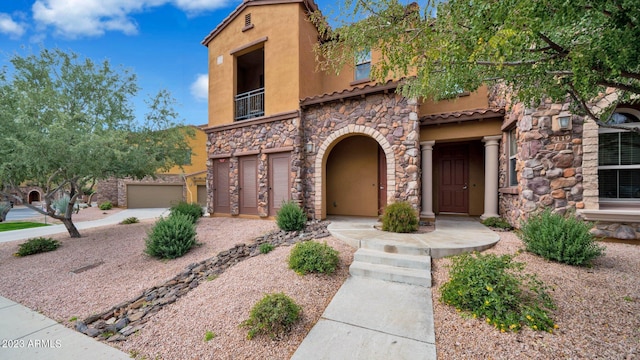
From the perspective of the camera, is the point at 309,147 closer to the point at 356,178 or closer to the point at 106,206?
the point at 356,178

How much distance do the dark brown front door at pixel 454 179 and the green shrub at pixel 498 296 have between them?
550 cm

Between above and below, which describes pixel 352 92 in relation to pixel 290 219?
above

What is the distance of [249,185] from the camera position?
27.6ft

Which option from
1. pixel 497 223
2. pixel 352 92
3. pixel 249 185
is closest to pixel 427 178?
pixel 497 223

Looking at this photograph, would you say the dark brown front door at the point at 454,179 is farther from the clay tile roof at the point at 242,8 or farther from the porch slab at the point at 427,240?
the clay tile roof at the point at 242,8

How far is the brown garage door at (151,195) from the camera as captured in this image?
17188 millimetres

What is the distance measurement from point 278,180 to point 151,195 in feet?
49.2

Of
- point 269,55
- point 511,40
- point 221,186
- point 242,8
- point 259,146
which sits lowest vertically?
point 221,186

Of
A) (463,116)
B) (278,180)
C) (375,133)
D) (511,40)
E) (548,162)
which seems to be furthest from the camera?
(278,180)

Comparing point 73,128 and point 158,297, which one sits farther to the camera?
point 73,128

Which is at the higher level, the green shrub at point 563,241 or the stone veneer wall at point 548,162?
the stone veneer wall at point 548,162

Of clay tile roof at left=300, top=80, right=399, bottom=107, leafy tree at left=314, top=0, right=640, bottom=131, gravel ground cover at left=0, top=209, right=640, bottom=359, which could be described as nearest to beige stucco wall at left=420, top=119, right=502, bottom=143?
clay tile roof at left=300, top=80, right=399, bottom=107

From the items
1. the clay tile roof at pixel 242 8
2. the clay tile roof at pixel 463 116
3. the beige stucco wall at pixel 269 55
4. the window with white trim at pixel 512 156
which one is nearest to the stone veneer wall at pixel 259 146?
the beige stucco wall at pixel 269 55

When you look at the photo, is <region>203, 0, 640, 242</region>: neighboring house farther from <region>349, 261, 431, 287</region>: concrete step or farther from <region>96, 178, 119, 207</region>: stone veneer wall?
<region>96, 178, 119, 207</region>: stone veneer wall
